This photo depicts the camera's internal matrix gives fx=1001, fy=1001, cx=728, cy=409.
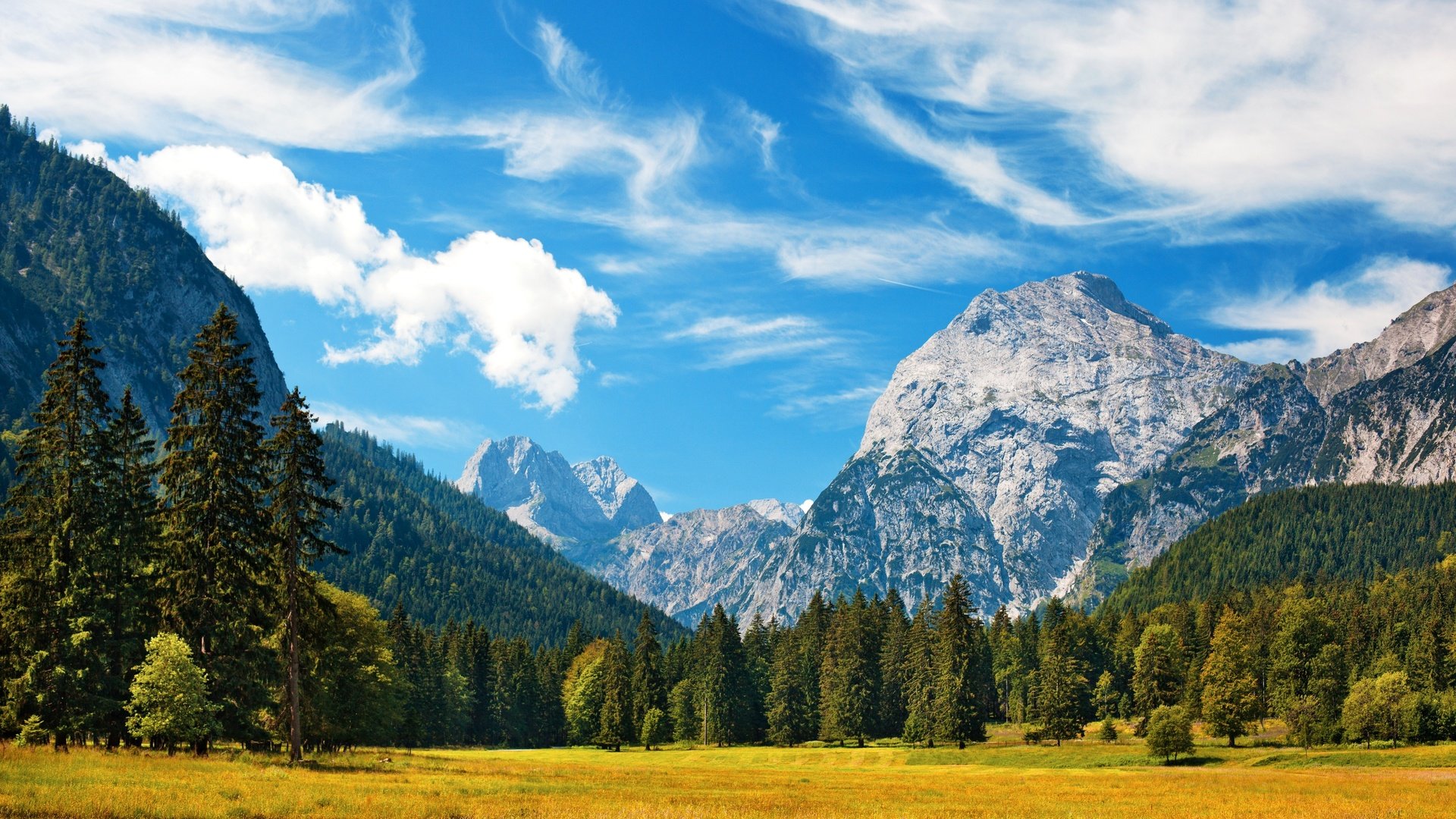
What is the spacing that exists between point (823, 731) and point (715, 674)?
14919 millimetres

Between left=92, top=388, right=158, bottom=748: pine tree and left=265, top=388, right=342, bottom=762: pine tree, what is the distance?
5.46m

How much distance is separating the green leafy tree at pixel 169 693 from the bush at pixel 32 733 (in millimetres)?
3089

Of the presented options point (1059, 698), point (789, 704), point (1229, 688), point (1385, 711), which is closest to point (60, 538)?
point (789, 704)

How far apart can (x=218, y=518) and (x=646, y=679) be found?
297ft

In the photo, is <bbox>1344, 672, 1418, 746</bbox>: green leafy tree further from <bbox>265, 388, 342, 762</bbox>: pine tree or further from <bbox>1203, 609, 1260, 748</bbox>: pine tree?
<bbox>265, 388, 342, 762</bbox>: pine tree

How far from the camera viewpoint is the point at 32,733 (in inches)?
1586

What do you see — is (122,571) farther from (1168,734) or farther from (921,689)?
(921,689)

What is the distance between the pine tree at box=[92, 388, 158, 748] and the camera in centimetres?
4441

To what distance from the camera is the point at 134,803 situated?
26.2m

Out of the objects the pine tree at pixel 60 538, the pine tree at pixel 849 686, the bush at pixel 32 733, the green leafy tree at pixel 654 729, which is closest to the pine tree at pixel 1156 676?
the pine tree at pixel 849 686

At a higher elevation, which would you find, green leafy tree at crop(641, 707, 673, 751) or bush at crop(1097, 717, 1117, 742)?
bush at crop(1097, 717, 1117, 742)

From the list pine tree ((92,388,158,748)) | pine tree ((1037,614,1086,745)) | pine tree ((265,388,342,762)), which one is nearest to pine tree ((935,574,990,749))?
pine tree ((1037,614,1086,745))

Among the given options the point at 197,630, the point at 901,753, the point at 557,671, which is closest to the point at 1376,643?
the point at 901,753

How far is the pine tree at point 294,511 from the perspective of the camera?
153 ft
